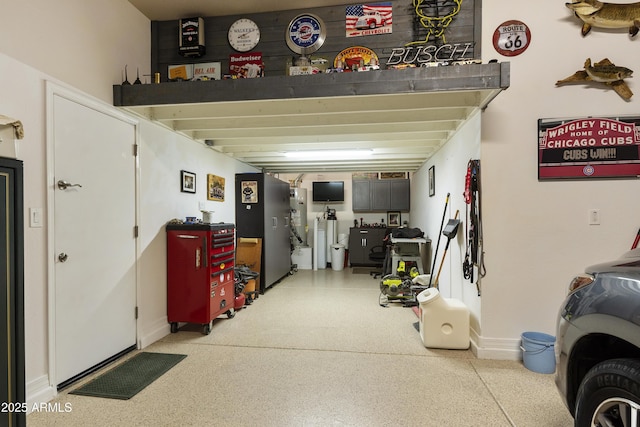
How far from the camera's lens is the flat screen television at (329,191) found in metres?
7.96

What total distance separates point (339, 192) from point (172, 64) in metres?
5.26

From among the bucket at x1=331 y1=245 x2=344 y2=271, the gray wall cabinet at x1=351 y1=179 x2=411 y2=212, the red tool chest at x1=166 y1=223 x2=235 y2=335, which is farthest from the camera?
the gray wall cabinet at x1=351 y1=179 x2=411 y2=212

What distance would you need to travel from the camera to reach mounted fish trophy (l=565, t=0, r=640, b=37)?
2535mm

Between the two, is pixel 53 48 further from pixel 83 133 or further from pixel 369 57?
pixel 369 57

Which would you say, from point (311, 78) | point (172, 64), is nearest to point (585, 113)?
point (311, 78)

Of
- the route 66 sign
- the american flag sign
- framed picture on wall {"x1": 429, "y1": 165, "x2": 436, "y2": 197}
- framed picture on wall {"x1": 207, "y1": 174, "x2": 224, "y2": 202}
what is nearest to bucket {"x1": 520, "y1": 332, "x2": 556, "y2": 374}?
the route 66 sign

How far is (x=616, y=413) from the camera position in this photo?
127cm

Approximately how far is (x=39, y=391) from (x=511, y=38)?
173 inches

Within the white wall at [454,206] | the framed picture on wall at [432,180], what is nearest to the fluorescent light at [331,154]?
the framed picture on wall at [432,180]

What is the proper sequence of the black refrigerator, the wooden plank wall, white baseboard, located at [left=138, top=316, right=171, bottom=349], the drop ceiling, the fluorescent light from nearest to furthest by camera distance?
the drop ceiling, the wooden plank wall, white baseboard, located at [left=138, top=316, right=171, bottom=349], the fluorescent light, the black refrigerator

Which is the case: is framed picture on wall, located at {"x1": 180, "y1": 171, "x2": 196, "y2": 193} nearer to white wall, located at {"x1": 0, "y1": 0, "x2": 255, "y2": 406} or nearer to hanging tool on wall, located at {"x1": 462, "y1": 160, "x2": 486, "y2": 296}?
white wall, located at {"x1": 0, "y1": 0, "x2": 255, "y2": 406}

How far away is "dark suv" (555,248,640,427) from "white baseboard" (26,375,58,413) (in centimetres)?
305

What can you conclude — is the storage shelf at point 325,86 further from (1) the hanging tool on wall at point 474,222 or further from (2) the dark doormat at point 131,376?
(2) the dark doormat at point 131,376

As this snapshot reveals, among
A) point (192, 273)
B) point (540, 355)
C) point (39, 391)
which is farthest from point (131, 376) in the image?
point (540, 355)
